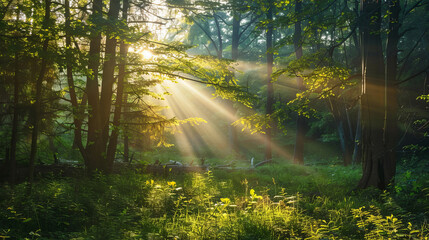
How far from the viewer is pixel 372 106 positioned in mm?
8898

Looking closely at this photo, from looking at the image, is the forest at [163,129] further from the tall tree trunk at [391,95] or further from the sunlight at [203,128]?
the sunlight at [203,128]

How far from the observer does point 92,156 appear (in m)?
9.81

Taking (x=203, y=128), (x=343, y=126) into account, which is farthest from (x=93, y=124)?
(x=203, y=128)

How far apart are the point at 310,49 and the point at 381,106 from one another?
13.7 metres

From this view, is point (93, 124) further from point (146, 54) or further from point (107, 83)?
point (146, 54)

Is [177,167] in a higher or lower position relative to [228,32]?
lower

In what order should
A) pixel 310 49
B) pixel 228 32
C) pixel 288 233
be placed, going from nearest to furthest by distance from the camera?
pixel 288 233
pixel 310 49
pixel 228 32

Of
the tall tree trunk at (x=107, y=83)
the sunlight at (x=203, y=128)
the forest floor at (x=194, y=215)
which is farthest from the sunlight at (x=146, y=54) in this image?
the sunlight at (x=203, y=128)

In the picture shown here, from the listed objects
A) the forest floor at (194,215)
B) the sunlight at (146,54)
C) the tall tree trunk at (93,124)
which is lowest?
the forest floor at (194,215)

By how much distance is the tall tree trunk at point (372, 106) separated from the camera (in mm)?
8680

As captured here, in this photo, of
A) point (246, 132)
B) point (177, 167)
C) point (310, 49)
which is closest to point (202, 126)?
point (246, 132)

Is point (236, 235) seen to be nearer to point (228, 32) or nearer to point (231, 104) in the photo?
point (231, 104)

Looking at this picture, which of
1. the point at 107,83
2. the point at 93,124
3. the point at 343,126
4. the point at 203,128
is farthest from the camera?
the point at 203,128

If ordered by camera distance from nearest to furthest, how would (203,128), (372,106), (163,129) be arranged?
1. (372,106)
2. (163,129)
3. (203,128)
